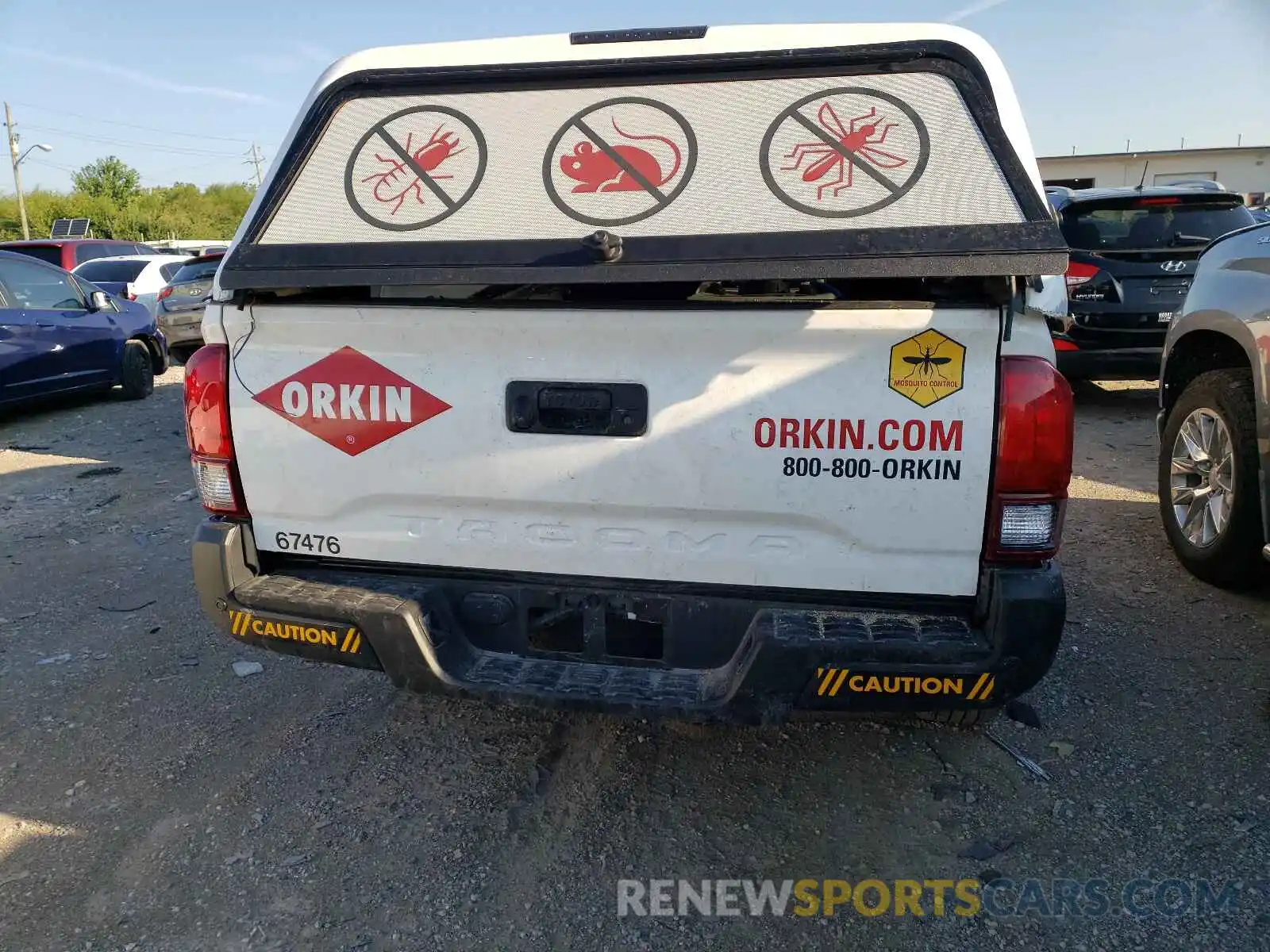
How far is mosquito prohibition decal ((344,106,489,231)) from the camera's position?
2.54 m

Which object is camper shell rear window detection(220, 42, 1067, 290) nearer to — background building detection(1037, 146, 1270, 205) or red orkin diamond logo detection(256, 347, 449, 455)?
red orkin diamond logo detection(256, 347, 449, 455)

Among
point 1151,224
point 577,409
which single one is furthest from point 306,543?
point 1151,224

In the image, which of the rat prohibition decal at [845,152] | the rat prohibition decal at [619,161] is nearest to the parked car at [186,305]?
the rat prohibition decal at [619,161]

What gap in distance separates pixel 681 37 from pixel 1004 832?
8.13 ft

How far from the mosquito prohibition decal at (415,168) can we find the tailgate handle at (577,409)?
22.2 inches

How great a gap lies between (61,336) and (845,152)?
29.3 feet

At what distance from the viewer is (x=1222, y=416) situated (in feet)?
13.7

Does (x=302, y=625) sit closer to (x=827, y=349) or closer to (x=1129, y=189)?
(x=827, y=349)

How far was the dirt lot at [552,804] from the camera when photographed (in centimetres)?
233

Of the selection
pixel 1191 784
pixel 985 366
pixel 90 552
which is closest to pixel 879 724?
pixel 1191 784

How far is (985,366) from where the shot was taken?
2184 mm

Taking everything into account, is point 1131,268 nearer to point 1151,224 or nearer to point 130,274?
point 1151,224

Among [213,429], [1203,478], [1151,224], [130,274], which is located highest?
[1151,224]

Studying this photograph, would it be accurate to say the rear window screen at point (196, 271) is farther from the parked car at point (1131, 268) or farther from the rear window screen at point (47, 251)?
the parked car at point (1131, 268)
